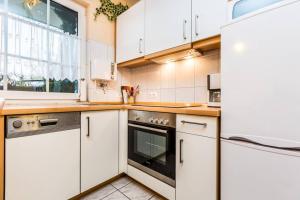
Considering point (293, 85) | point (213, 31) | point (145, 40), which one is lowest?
point (293, 85)

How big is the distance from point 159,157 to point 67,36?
5.61 ft


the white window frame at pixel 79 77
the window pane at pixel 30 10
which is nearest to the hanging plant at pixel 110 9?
the white window frame at pixel 79 77

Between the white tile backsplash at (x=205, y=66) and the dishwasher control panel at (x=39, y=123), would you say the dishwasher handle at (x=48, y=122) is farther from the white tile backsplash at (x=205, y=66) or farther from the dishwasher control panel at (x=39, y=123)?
the white tile backsplash at (x=205, y=66)

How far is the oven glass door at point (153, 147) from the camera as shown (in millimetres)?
1315

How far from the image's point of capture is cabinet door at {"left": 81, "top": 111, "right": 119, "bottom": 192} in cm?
143

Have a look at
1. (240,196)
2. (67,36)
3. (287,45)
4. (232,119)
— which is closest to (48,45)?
(67,36)

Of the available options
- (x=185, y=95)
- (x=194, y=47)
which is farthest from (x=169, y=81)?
(x=194, y=47)

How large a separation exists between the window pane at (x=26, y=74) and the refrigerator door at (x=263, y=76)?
1.73m

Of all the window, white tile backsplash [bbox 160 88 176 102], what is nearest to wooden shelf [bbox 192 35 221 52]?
the window

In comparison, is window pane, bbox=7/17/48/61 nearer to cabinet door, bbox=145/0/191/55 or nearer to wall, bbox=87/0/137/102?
wall, bbox=87/0/137/102

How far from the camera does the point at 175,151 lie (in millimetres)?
1285

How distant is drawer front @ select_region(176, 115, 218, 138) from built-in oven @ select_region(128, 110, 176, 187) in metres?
0.07

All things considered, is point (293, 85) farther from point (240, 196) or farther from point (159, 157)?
point (159, 157)

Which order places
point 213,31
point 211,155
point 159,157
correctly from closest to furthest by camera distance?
point 211,155 < point 213,31 < point 159,157
